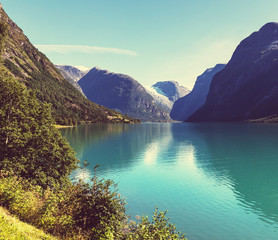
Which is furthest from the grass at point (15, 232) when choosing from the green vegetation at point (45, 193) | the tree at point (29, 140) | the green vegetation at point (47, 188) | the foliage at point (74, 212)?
the tree at point (29, 140)

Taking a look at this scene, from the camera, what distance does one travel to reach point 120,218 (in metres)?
17.0

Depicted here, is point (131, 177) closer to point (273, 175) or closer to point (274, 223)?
point (274, 223)

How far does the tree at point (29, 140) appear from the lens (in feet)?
86.6

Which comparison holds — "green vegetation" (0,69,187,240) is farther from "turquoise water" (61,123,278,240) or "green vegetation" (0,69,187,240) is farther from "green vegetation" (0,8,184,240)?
"turquoise water" (61,123,278,240)

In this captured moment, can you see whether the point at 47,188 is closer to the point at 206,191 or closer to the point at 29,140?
the point at 29,140

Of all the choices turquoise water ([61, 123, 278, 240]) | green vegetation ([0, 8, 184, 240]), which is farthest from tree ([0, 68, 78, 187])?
turquoise water ([61, 123, 278, 240])

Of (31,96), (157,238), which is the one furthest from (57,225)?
(31,96)

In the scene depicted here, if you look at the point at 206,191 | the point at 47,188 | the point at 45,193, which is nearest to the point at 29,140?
the point at 47,188

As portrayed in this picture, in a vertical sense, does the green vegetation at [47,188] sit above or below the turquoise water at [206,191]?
above

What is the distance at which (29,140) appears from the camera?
1106 inches

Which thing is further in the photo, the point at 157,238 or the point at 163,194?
the point at 163,194

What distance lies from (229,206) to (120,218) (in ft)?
73.3

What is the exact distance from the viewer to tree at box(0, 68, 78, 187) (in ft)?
86.6

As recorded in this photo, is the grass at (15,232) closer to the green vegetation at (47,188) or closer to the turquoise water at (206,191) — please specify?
the green vegetation at (47,188)
